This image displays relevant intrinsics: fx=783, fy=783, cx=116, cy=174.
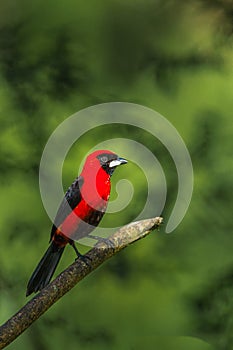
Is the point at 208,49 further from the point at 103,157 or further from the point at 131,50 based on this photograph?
the point at 103,157

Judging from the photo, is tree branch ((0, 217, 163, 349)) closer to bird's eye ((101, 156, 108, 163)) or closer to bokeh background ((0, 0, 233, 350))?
bird's eye ((101, 156, 108, 163))

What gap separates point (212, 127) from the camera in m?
2.66

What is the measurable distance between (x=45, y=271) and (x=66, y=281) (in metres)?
0.34

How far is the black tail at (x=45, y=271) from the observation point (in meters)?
1.88

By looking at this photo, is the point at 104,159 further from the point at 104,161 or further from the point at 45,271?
the point at 45,271

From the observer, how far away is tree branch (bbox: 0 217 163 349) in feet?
5.06

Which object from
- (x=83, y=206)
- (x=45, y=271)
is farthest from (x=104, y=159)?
(x=45, y=271)

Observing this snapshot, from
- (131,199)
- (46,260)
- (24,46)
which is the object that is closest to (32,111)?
(24,46)

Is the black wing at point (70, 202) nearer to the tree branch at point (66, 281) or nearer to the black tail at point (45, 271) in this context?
the black tail at point (45, 271)

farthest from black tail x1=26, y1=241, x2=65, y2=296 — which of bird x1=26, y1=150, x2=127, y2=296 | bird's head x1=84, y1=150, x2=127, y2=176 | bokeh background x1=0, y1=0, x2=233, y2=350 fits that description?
bokeh background x1=0, y1=0, x2=233, y2=350

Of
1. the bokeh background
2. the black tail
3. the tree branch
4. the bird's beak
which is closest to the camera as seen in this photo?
the tree branch

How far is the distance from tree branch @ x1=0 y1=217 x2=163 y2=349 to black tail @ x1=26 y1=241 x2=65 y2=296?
252 mm

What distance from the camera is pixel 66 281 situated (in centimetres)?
159

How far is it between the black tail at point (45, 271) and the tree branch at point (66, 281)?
25 centimetres
